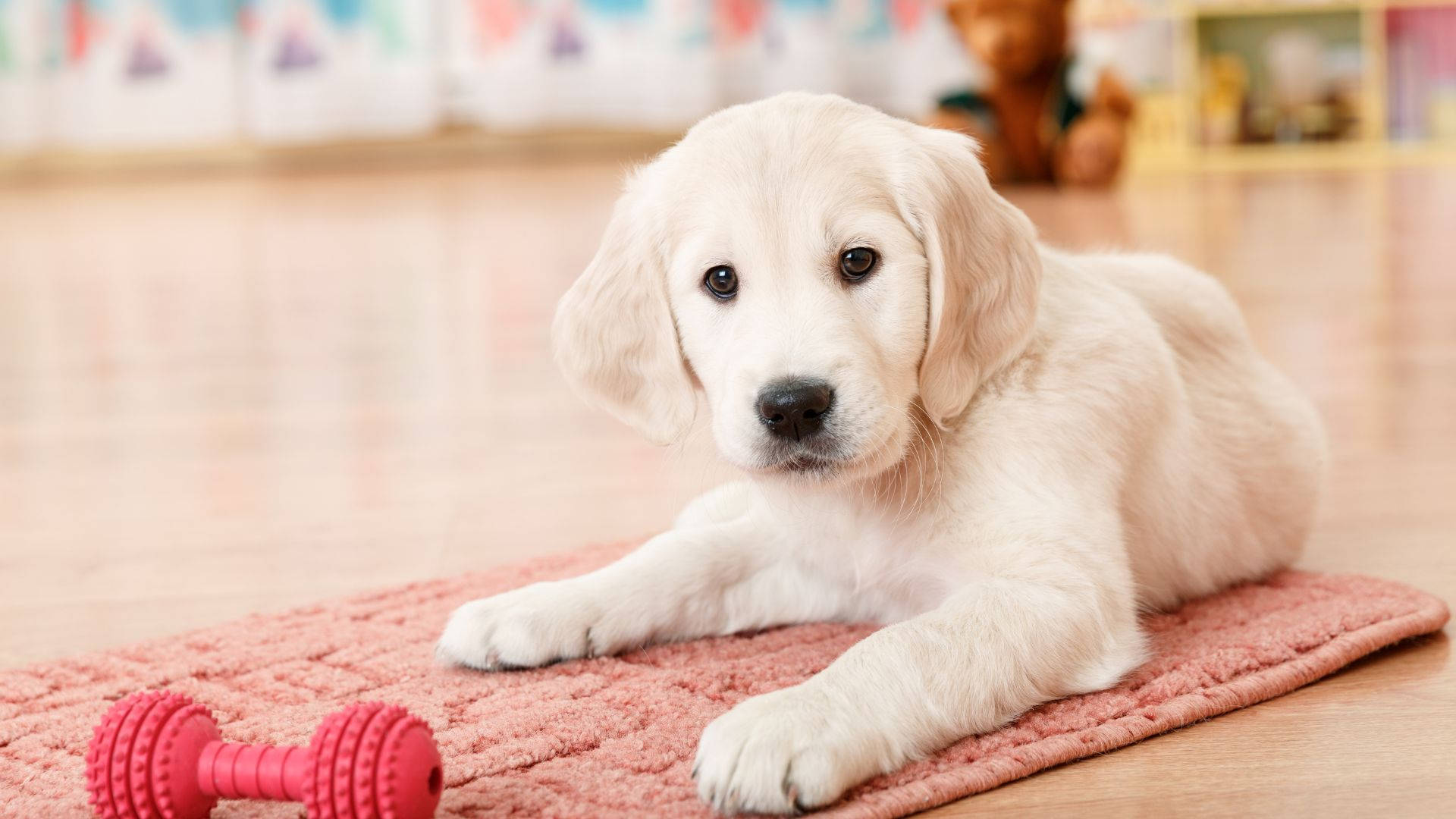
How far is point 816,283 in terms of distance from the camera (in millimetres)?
1408

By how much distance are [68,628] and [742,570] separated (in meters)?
0.74

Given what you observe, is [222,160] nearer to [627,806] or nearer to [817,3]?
[817,3]

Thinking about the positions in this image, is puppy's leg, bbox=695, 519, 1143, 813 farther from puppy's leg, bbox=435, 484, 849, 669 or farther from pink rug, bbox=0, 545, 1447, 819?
puppy's leg, bbox=435, 484, 849, 669

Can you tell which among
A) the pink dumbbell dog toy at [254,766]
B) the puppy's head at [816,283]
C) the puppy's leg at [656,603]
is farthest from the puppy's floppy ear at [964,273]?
the pink dumbbell dog toy at [254,766]

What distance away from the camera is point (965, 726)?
127 cm

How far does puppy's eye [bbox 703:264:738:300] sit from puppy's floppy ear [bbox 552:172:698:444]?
8 centimetres

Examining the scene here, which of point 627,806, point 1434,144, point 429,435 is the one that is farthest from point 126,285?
point 1434,144

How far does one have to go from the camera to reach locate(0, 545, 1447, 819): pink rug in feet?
4.00

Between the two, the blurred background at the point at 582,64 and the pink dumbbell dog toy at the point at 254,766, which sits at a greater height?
the blurred background at the point at 582,64

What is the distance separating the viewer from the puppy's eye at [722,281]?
1.45 metres

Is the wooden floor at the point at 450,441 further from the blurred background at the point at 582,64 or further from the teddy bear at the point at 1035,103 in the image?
the blurred background at the point at 582,64

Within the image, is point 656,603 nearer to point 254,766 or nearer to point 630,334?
point 630,334

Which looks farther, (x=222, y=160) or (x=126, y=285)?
(x=222, y=160)

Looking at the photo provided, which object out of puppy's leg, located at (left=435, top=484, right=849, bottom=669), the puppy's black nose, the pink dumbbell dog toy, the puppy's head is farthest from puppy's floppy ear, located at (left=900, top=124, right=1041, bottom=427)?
the pink dumbbell dog toy
